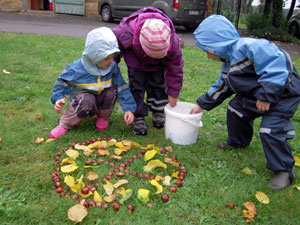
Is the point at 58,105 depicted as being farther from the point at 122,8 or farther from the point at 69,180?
the point at 122,8

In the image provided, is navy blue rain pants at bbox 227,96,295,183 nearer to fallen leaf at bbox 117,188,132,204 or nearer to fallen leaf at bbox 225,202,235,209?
fallen leaf at bbox 225,202,235,209

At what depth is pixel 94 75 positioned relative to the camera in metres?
2.91

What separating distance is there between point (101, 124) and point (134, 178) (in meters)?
0.96

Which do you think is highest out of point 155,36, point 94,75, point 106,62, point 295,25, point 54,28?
point 295,25

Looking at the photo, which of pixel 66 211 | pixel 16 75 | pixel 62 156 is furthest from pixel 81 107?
pixel 16 75

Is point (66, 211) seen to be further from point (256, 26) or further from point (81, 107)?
point (256, 26)

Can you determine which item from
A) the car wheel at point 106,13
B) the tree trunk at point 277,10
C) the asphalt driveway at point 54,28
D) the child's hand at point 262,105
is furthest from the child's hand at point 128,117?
the tree trunk at point 277,10

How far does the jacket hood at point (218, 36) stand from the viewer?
2416 mm

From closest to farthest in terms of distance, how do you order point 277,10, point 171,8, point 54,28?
point 54,28, point 171,8, point 277,10

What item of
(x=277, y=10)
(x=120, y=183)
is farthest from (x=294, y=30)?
(x=120, y=183)

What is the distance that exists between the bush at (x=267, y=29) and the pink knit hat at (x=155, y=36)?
11.3 metres

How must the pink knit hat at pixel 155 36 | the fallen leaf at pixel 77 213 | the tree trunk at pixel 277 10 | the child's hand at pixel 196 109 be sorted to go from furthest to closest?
the tree trunk at pixel 277 10
the child's hand at pixel 196 109
the pink knit hat at pixel 155 36
the fallen leaf at pixel 77 213

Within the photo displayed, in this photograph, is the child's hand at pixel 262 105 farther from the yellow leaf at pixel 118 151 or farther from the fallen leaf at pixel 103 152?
the fallen leaf at pixel 103 152

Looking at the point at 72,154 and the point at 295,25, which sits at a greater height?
the point at 295,25
